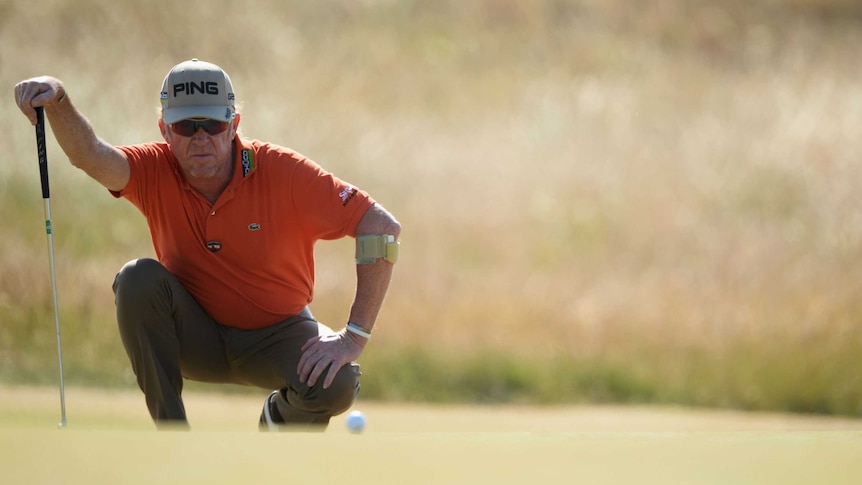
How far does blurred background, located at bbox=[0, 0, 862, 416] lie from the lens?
8.98m

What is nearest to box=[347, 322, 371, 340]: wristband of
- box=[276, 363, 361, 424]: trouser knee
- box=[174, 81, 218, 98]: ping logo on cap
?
box=[276, 363, 361, 424]: trouser knee

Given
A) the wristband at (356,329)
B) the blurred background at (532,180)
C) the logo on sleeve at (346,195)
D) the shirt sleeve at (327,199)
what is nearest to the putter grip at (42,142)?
the shirt sleeve at (327,199)

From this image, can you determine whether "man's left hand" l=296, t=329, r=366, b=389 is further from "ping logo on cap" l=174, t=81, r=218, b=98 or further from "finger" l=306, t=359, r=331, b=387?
"ping logo on cap" l=174, t=81, r=218, b=98

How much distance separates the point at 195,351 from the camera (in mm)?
4008

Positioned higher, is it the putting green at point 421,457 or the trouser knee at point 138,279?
the trouser knee at point 138,279

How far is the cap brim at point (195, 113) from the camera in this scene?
383 cm

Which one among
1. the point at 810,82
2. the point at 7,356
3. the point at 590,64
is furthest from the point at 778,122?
the point at 7,356

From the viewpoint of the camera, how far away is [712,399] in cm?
873

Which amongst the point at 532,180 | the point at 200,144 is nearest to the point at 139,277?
the point at 200,144

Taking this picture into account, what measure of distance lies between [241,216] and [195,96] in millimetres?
399

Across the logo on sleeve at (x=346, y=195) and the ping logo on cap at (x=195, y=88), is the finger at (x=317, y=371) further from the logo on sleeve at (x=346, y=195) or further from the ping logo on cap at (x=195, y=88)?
the ping logo on cap at (x=195, y=88)

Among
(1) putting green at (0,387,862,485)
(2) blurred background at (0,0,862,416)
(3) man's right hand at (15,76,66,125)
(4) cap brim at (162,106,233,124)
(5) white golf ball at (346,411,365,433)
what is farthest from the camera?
(2) blurred background at (0,0,862,416)

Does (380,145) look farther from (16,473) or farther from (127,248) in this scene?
(16,473)

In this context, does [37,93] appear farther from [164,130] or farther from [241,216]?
[241,216]
